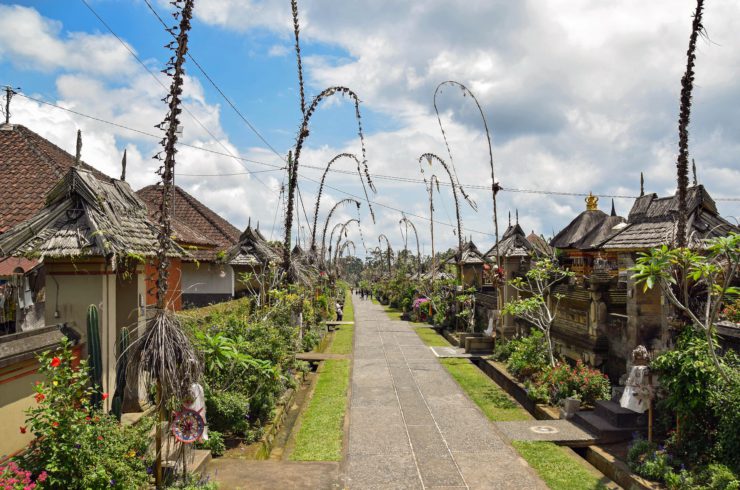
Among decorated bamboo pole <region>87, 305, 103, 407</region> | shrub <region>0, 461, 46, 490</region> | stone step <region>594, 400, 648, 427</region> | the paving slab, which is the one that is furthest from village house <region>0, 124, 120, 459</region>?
stone step <region>594, 400, 648, 427</region>

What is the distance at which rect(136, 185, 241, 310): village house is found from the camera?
63.4ft

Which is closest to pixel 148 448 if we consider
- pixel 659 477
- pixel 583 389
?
pixel 659 477

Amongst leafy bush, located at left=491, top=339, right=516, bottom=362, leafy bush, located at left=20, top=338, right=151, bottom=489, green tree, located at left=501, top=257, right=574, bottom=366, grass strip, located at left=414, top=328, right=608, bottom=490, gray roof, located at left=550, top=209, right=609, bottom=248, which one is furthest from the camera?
gray roof, located at left=550, top=209, right=609, bottom=248

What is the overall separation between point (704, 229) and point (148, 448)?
11.4 metres

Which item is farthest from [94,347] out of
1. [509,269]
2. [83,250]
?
[509,269]

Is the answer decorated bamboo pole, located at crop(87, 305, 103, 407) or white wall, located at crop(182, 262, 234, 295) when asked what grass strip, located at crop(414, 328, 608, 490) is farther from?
white wall, located at crop(182, 262, 234, 295)

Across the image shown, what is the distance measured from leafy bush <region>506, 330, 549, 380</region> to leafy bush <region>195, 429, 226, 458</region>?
309 inches

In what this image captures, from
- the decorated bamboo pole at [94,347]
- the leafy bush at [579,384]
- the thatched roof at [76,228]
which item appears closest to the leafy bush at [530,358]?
the leafy bush at [579,384]

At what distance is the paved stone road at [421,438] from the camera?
8.11 metres

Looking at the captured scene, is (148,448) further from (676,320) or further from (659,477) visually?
(676,320)

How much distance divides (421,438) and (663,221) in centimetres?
755

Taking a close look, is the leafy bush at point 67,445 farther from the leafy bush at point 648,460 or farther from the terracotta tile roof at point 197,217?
the terracotta tile roof at point 197,217

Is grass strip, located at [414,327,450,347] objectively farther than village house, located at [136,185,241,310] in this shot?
Yes

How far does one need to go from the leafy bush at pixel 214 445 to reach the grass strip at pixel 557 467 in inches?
188
